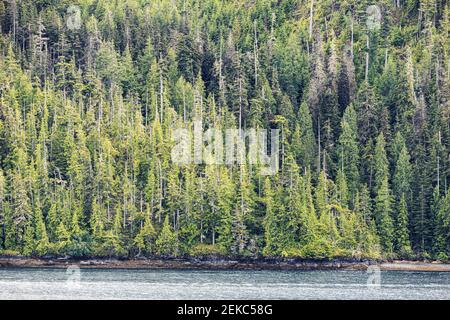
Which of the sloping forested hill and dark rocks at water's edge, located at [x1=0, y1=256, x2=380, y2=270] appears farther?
the sloping forested hill

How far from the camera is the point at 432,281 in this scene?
87938 mm

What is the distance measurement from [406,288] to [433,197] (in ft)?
105

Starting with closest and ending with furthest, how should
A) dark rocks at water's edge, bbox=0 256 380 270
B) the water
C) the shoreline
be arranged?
1. the water
2. the shoreline
3. dark rocks at water's edge, bbox=0 256 380 270

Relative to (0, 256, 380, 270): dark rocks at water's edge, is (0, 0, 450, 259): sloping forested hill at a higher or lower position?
higher

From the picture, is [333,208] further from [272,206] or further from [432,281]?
[432,281]

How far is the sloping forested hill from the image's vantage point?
352 feet

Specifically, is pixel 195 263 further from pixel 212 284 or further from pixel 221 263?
pixel 212 284

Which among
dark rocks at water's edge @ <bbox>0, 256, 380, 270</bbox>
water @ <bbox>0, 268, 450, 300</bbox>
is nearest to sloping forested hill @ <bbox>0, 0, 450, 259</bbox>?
dark rocks at water's edge @ <bbox>0, 256, 380, 270</bbox>

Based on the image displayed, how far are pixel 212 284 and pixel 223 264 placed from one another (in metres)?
23.2

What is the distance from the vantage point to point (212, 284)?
264 ft

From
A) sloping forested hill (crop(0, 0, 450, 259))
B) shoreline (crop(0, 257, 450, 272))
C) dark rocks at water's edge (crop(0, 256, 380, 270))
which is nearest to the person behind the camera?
shoreline (crop(0, 257, 450, 272))

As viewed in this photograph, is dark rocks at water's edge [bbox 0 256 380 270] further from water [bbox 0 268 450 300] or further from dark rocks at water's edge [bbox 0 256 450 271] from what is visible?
water [bbox 0 268 450 300]

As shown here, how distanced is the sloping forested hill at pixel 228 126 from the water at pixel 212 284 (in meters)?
9.61
